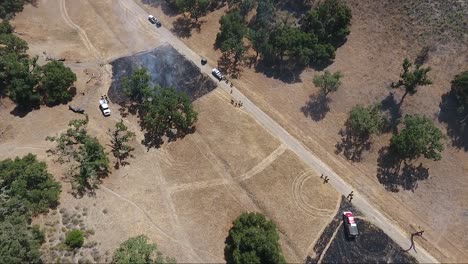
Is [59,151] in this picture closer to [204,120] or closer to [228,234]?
[204,120]

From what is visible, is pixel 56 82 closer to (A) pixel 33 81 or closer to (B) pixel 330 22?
(A) pixel 33 81

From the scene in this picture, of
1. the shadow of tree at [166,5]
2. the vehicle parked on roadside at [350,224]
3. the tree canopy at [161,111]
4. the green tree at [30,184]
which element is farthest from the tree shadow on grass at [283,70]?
the green tree at [30,184]

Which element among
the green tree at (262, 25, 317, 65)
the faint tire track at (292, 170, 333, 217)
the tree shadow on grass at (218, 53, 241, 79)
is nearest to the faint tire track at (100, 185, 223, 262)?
the faint tire track at (292, 170, 333, 217)

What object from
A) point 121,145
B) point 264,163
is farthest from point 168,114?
point 264,163

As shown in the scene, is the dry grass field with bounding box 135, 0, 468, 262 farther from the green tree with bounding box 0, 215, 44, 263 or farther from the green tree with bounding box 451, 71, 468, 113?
the green tree with bounding box 0, 215, 44, 263

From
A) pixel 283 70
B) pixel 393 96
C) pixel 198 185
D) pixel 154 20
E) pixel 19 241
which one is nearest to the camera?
pixel 19 241
